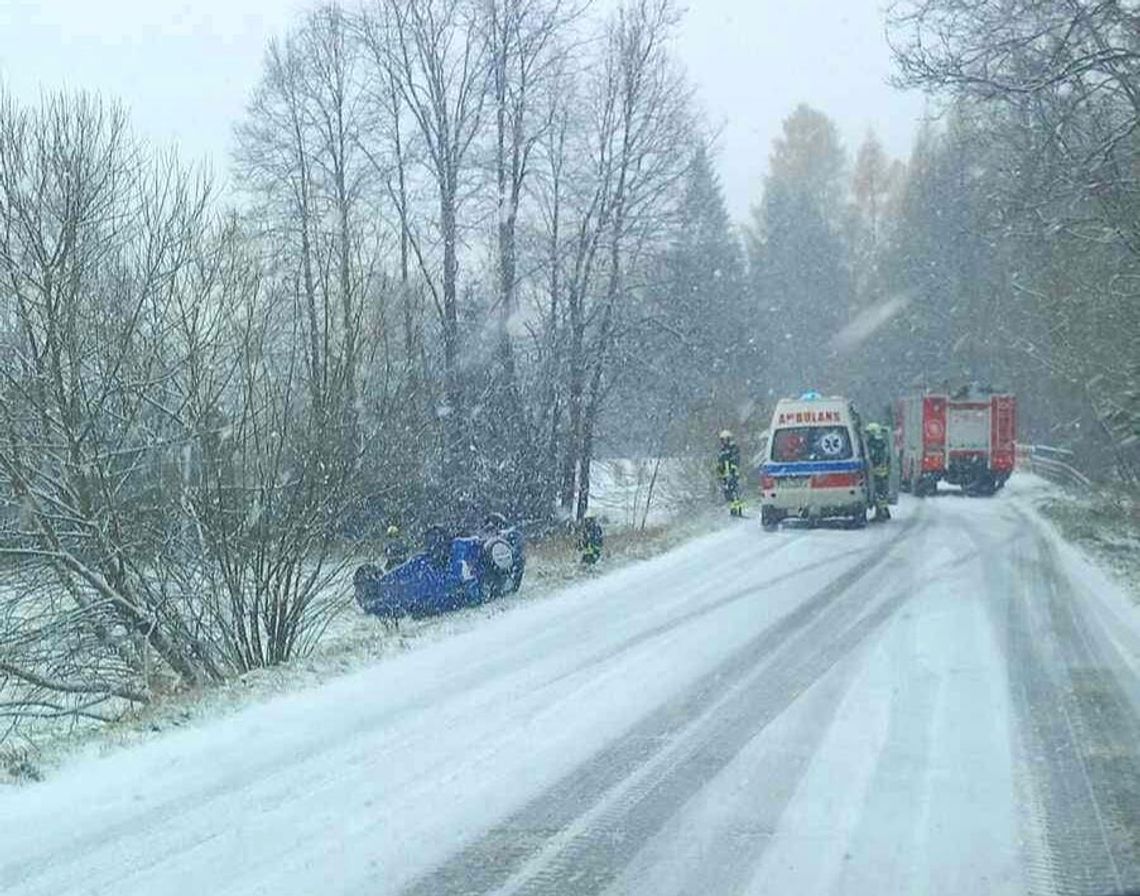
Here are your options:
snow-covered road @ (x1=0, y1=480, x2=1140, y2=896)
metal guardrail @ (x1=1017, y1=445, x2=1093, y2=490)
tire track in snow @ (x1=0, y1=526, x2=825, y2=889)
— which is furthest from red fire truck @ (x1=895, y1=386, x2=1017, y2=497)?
tire track in snow @ (x1=0, y1=526, x2=825, y2=889)

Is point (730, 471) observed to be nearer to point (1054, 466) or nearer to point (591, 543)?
point (591, 543)

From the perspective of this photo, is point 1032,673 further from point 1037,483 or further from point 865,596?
point 1037,483

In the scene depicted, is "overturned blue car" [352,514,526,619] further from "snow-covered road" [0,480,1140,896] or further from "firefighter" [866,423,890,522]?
"firefighter" [866,423,890,522]

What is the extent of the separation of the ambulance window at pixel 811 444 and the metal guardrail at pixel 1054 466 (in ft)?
37.4

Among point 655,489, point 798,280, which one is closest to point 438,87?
point 655,489

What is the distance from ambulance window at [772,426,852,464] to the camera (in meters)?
23.1

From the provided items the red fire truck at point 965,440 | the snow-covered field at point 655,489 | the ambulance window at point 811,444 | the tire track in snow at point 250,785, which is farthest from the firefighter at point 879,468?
the tire track in snow at point 250,785

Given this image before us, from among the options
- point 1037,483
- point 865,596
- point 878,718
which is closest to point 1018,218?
point 865,596

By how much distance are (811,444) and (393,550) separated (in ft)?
33.7

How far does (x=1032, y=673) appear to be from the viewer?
9.55 meters

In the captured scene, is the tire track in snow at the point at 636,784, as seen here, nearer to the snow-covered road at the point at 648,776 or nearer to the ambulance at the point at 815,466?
the snow-covered road at the point at 648,776

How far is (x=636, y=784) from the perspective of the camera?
Result: 263 inches

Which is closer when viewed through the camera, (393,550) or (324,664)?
(324,664)

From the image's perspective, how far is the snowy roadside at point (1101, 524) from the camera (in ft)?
54.0
